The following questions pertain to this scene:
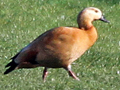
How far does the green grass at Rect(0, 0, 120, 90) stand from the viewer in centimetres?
907

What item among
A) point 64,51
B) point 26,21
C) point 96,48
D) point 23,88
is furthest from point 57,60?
point 26,21

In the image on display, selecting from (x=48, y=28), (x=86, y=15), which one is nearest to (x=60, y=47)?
(x=86, y=15)

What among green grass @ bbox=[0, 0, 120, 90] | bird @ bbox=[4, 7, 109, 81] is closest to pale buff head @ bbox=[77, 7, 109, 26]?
bird @ bbox=[4, 7, 109, 81]

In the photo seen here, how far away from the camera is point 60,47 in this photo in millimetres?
8812

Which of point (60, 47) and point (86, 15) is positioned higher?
point (86, 15)

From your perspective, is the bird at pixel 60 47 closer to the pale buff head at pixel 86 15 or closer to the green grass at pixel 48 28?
the pale buff head at pixel 86 15

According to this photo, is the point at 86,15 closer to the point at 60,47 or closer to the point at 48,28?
the point at 60,47

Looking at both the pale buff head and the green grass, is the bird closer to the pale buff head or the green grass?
the pale buff head

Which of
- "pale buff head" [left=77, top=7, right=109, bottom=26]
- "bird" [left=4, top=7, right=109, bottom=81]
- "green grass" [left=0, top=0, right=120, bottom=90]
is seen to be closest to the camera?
"bird" [left=4, top=7, right=109, bottom=81]

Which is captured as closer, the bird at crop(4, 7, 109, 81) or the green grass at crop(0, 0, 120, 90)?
the bird at crop(4, 7, 109, 81)

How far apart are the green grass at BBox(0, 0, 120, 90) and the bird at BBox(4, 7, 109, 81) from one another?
13.0 inches

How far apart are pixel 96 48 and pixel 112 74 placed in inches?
78.1

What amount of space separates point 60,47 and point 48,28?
235 inches

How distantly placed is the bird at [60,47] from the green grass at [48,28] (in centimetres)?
33
